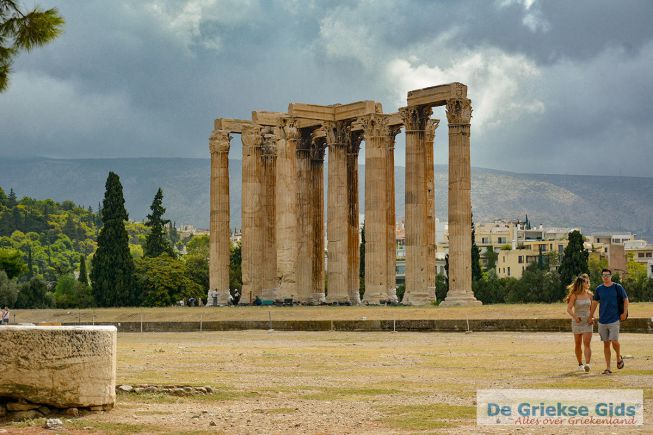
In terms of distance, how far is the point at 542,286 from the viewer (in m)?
106

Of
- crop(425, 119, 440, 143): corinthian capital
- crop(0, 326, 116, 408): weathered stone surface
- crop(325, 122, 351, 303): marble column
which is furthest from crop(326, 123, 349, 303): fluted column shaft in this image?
crop(0, 326, 116, 408): weathered stone surface

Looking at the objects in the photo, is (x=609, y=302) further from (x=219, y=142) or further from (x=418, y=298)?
(x=219, y=142)

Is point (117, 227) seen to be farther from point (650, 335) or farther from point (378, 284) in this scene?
point (650, 335)

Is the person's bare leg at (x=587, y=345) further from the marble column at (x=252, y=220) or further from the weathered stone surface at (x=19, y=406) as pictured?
the marble column at (x=252, y=220)

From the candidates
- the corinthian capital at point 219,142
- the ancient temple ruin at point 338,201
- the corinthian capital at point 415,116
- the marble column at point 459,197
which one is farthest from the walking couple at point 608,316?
the corinthian capital at point 219,142

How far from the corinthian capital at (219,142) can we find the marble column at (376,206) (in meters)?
14.3

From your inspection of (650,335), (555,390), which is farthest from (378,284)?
(555,390)

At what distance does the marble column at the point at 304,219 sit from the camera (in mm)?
76875

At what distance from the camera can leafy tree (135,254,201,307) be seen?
334 feet

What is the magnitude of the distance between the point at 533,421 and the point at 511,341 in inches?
833

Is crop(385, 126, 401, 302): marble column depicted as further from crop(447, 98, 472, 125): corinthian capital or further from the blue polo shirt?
the blue polo shirt

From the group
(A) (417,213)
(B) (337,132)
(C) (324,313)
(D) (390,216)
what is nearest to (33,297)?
(B) (337,132)

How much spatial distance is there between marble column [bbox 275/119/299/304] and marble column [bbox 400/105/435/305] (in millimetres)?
7174

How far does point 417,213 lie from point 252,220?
14057 mm
